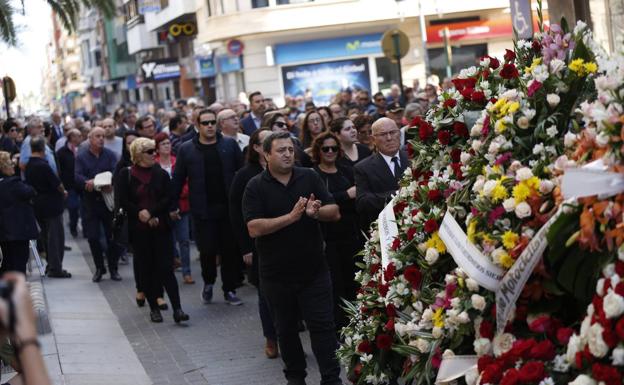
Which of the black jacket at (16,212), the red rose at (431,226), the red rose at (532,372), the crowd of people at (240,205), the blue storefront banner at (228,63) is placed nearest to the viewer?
the red rose at (532,372)

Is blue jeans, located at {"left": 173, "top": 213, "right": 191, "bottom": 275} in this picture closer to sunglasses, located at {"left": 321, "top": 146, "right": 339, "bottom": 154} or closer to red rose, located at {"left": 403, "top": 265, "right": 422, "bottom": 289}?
sunglasses, located at {"left": 321, "top": 146, "right": 339, "bottom": 154}

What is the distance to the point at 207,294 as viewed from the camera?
14.2 metres

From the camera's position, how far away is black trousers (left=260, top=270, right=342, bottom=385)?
906cm

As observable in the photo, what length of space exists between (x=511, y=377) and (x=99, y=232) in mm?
12064

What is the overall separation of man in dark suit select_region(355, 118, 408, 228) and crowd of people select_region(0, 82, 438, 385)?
0.01 m

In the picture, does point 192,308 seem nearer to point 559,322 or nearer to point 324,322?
point 324,322

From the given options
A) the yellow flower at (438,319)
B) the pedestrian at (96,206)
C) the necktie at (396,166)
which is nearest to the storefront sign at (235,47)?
the pedestrian at (96,206)

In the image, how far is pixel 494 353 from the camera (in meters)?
5.54

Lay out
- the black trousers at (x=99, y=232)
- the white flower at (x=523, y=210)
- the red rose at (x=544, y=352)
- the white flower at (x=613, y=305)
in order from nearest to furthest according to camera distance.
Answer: the white flower at (x=613, y=305) < the red rose at (x=544, y=352) < the white flower at (x=523, y=210) < the black trousers at (x=99, y=232)

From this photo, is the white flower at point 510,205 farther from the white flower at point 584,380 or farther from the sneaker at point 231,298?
the sneaker at point 231,298

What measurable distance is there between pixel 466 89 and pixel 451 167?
496 mm

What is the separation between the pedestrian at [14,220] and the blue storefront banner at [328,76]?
101 feet

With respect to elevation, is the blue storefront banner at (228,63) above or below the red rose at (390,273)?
above

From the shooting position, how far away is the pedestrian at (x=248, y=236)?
10836 millimetres
